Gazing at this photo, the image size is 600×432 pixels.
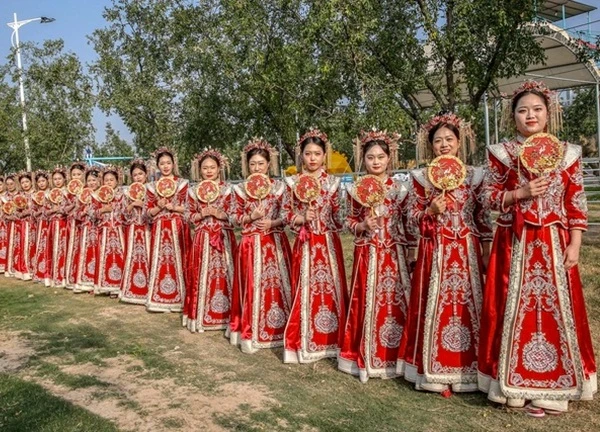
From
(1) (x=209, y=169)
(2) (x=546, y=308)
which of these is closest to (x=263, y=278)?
(1) (x=209, y=169)

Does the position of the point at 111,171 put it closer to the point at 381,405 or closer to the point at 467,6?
the point at 467,6

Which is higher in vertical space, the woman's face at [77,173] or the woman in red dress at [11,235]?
the woman's face at [77,173]

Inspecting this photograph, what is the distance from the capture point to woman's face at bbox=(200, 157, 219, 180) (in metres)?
6.20

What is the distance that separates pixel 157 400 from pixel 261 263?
1680 millimetres

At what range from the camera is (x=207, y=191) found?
6.18 meters

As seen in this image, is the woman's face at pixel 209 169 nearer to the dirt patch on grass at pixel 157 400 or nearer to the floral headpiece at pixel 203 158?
the floral headpiece at pixel 203 158

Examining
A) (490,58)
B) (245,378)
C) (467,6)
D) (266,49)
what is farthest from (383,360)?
(266,49)

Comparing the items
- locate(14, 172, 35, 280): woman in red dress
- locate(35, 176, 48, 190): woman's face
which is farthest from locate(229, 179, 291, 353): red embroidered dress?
locate(14, 172, 35, 280): woman in red dress

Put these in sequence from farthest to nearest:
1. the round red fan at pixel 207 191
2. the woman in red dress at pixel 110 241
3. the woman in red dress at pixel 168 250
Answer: the woman in red dress at pixel 110 241 < the woman in red dress at pixel 168 250 < the round red fan at pixel 207 191

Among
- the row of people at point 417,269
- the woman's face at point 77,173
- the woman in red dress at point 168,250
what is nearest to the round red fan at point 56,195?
the woman's face at point 77,173

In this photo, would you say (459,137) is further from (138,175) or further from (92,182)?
(92,182)

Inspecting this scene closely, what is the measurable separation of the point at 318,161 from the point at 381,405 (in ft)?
6.67

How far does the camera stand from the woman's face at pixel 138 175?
783cm

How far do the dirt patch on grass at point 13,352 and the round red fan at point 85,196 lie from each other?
289cm
